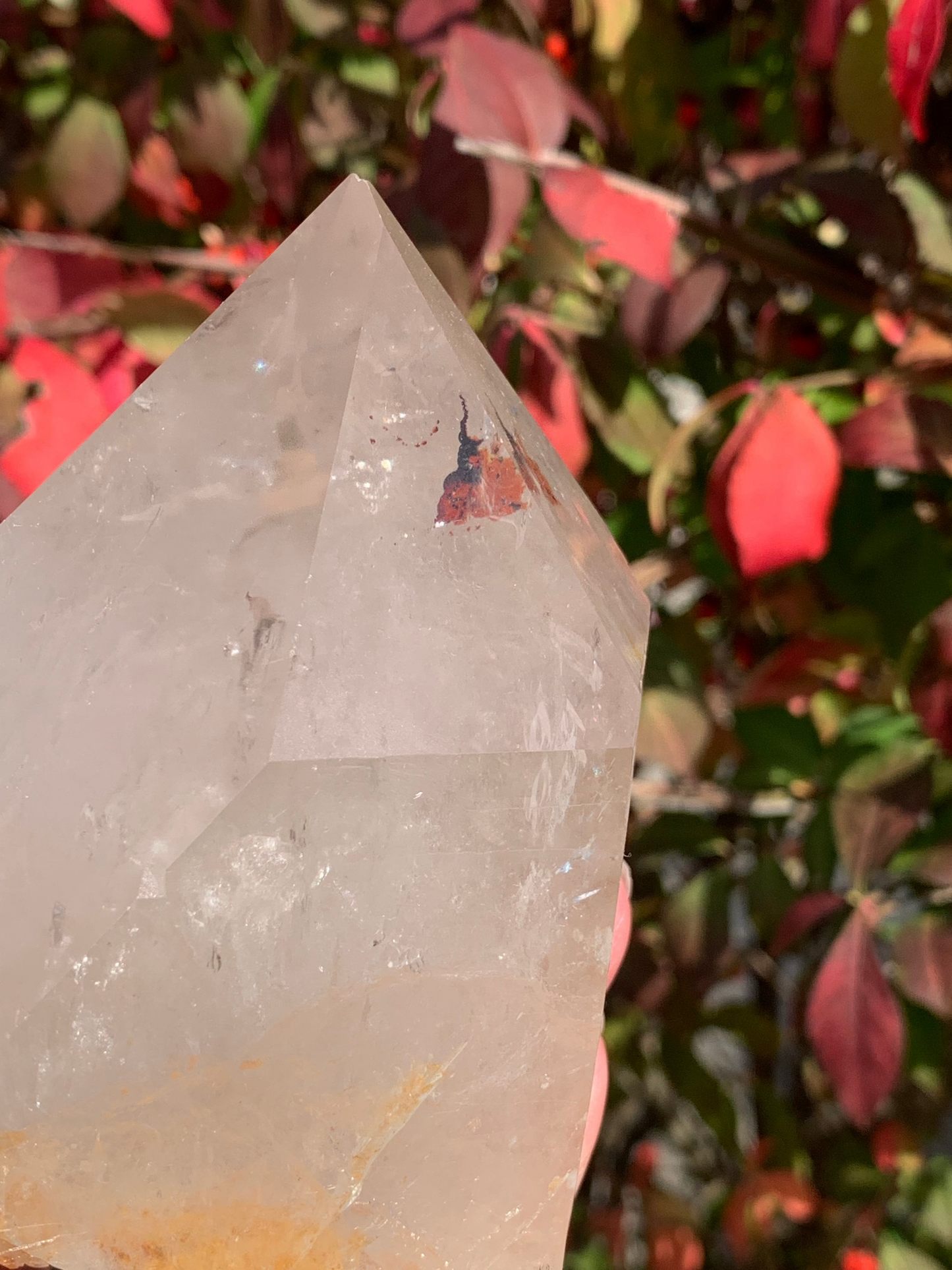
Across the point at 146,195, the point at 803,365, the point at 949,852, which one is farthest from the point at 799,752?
the point at 146,195

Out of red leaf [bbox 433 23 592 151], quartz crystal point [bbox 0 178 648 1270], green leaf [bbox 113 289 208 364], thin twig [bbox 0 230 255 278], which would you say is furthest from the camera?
thin twig [bbox 0 230 255 278]

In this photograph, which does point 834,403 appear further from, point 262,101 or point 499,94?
point 262,101

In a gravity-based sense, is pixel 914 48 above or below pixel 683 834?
above

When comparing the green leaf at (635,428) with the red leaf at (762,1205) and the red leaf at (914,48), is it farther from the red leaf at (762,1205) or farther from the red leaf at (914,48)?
the red leaf at (762,1205)

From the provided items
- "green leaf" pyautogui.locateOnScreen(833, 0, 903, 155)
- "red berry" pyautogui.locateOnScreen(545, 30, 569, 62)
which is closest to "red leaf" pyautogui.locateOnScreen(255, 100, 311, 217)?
"red berry" pyautogui.locateOnScreen(545, 30, 569, 62)

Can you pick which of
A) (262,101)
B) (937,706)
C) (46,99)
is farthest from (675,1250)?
(46,99)

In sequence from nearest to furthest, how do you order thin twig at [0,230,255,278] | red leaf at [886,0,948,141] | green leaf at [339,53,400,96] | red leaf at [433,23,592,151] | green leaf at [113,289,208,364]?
1. red leaf at [886,0,948,141]
2. red leaf at [433,23,592,151]
3. green leaf at [113,289,208,364]
4. thin twig at [0,230,255,278]
5. green leaf at [339,53,400,96]

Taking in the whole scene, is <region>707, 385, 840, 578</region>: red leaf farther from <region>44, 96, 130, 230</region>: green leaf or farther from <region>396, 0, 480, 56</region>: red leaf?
<region>44, 96, 130, 230</region>: green leaf
